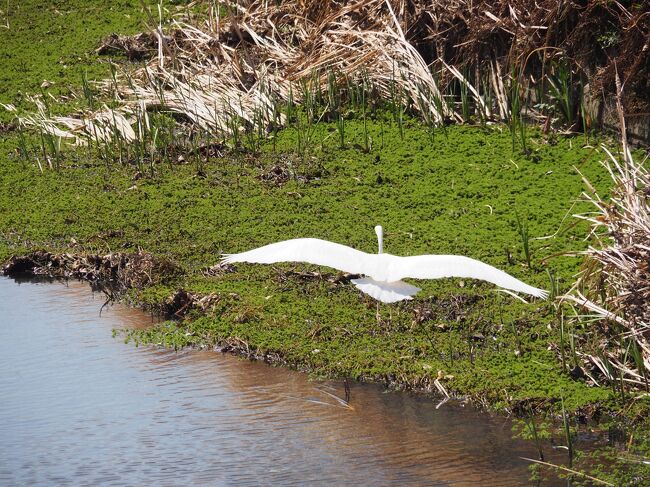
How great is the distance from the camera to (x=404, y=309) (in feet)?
19.7

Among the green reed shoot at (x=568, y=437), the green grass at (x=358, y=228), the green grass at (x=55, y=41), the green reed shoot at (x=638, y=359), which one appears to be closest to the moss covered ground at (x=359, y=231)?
the green grass at (x=358, y=228)

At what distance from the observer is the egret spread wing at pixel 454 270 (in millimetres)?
4953

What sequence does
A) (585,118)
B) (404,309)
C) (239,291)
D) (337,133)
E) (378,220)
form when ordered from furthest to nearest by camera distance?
(337,133) < (585,118) < (378,220) < (239,291) < (404,309)

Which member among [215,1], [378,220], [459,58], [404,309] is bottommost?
[404,309]

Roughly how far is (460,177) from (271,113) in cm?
223

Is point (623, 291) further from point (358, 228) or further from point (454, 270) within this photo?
point (358, 228)

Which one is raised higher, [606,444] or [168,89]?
[168,89]

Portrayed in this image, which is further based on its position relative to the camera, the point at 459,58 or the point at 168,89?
the point at 168,89

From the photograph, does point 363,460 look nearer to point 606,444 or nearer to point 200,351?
Result: point 606,444

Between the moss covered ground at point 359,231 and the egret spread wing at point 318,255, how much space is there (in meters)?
0.51

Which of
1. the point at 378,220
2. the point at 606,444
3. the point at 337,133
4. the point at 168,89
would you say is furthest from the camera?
the point at 168,89

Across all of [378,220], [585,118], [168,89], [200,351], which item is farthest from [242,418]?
[168,89]

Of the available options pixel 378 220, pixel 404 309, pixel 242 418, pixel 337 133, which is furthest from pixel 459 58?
pixel 242 418

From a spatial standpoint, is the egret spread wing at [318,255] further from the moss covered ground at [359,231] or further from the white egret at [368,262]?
the moss covered ground at [359,231]
